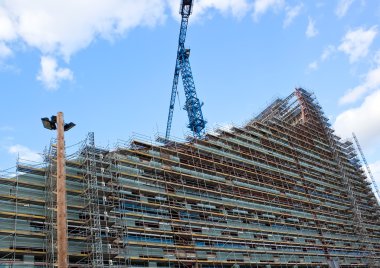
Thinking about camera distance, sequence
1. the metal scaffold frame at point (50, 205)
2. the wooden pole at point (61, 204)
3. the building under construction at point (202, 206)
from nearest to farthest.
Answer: the wooden pole at point (61, 204), the metal scaffold frame at point (50, 205), the building under construction at point (202, 206)

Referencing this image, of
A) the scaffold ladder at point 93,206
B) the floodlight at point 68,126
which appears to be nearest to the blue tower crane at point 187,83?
the scaffold ladder at point 93,206

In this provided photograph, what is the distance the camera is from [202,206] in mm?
46562

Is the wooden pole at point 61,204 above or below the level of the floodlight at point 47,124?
below

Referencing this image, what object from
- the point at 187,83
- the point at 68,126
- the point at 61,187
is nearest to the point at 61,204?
the point at 61,187

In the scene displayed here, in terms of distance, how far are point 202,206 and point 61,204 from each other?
31260 mm

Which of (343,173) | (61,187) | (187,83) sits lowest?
(61,187)

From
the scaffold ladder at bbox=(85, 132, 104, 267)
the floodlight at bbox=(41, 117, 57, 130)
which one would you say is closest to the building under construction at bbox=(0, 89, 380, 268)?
the scaffold ladder at bbox=(85, 132, 104, 267)

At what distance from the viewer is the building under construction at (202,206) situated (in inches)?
1366

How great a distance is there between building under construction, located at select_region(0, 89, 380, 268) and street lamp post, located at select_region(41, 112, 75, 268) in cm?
1731

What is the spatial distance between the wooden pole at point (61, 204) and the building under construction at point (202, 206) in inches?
683

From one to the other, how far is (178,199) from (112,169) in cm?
831

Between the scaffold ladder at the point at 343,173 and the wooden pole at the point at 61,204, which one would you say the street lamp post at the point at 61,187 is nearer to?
the wooden pole at the point at 61,204

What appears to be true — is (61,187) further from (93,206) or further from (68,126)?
(93,206)

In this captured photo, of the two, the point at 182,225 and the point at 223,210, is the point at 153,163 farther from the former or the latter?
the point at 223,210
